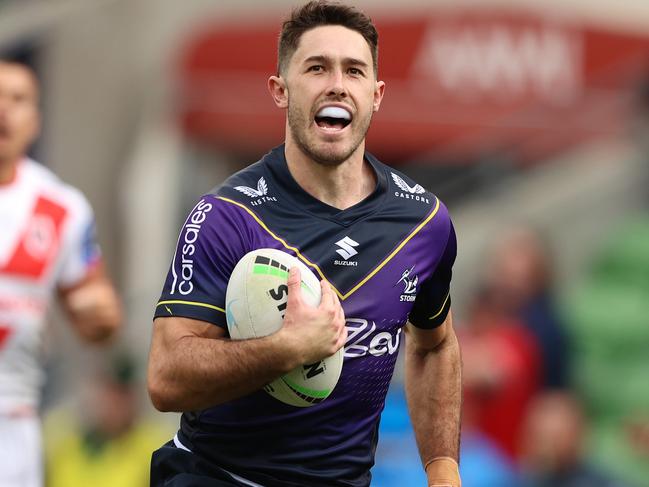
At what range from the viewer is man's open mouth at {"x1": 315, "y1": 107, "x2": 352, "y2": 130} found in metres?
4.84

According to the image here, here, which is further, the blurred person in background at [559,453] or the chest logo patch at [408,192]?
the blurred person in background at [559,453]

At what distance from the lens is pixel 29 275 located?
22.4 feet

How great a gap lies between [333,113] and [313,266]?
19.3 inches

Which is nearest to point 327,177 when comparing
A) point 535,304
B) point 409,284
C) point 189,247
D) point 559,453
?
point 409,284

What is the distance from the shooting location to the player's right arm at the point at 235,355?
4.44 metres

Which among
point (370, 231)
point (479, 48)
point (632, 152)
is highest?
point (479, 48)

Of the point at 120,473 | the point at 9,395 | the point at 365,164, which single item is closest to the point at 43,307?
the point at 9,395

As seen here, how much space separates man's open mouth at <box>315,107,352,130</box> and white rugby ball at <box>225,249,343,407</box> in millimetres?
471

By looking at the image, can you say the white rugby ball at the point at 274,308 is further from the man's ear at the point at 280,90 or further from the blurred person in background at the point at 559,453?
the blurred person in background at the point at 559,453

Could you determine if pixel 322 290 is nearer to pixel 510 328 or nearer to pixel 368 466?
pixel 368 466

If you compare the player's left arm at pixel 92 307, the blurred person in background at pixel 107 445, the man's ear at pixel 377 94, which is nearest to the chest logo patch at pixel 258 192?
the man's ear at pixel 377 94

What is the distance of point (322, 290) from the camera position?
4.59 meters

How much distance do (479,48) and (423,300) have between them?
885 cm

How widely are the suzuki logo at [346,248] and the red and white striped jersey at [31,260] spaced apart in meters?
2.39
